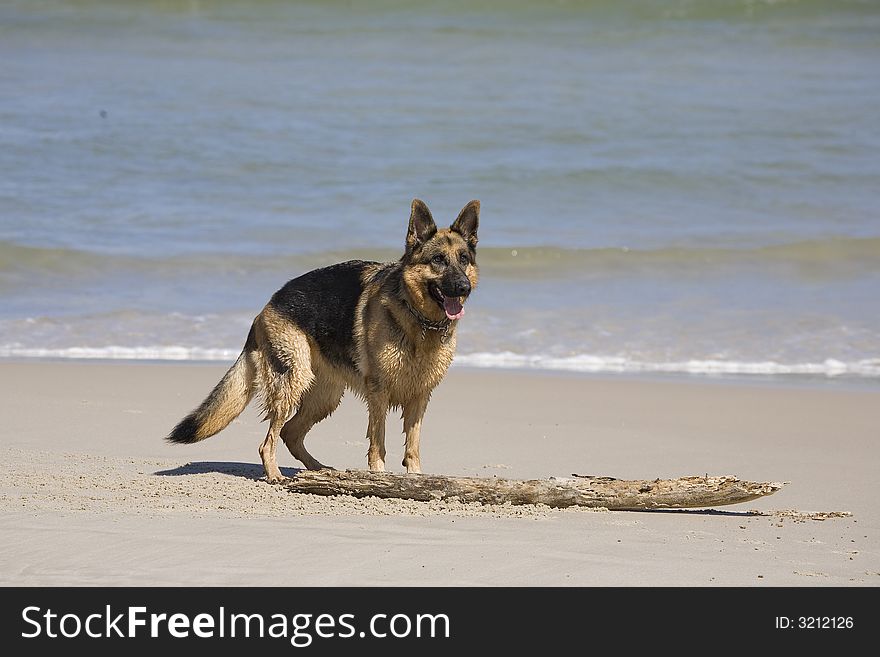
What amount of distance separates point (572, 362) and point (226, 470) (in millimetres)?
5004

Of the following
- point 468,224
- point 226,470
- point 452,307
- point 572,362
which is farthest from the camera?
point 572,362

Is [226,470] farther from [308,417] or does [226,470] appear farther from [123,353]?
[123,353]

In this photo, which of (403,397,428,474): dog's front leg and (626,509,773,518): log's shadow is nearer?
(626,509,773,518): log's shadow

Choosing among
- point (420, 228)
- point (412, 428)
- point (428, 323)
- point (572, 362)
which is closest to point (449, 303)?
point (428, 323)

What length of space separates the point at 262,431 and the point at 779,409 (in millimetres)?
4067

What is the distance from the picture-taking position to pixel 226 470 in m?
7.22

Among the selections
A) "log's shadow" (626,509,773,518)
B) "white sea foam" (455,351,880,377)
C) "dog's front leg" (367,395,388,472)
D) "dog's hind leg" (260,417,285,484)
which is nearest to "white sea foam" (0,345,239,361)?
"white sea foam" (455,351,880,377)

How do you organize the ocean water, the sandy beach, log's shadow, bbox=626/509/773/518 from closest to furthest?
the sandy beach, log's shadow, bbox=626/509/773/518, the ocean water

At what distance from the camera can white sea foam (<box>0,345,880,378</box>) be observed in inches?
438

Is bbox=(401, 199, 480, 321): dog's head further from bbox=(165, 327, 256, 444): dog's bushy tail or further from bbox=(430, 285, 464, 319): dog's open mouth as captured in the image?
bbox=(165, 327, 256, 444): dog's bushy tail

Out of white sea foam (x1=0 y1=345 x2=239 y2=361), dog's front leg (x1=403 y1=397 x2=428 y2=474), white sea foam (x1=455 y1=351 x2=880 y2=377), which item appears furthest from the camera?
white sea foam (x1=0 y1=345 x2=239 y2=361)

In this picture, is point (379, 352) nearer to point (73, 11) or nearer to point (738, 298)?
point (738, 298)

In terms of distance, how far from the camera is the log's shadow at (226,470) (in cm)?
692

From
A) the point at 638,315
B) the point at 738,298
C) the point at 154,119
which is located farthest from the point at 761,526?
the point at 154,119
